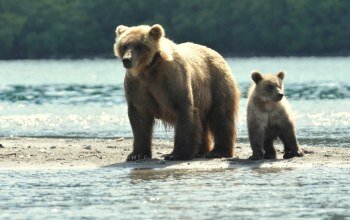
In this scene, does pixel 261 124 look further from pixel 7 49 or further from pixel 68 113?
pixel 7 49

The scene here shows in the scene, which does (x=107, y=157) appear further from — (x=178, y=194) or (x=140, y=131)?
(x=178, y=194)

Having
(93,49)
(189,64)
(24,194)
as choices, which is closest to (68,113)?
(189,64)

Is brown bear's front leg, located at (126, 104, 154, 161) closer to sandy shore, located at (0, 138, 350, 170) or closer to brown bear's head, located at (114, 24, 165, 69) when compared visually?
sandy shore, located at (0, 138, 350, 170)

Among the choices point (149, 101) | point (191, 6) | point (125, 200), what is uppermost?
point (191, 6)

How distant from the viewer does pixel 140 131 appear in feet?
46.8

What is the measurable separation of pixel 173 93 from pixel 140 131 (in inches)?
28.0

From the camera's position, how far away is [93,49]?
95.1 meters

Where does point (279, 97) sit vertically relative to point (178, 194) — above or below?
above

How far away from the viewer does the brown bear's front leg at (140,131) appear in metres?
14.2

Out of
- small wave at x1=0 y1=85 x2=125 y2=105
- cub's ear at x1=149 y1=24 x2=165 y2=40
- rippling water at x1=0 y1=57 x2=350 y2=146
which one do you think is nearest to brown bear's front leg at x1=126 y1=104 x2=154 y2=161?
cub's ear at x1=149 y1=24 x2=165 y2=40

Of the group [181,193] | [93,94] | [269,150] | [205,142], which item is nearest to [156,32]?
[205,142]

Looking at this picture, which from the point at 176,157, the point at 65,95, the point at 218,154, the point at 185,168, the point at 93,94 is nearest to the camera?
the point at 185,168

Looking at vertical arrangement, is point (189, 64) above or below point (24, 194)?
above

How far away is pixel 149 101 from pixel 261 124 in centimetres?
133
